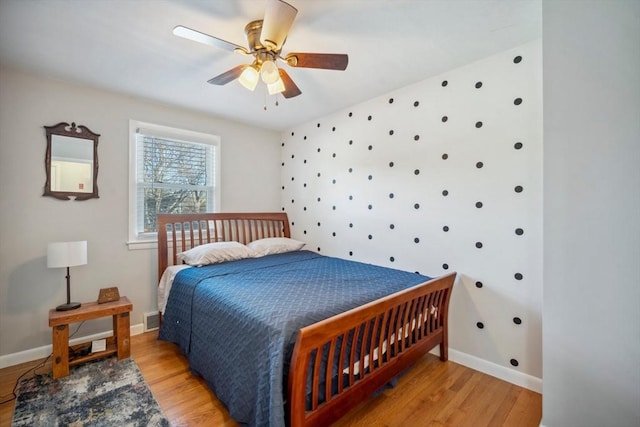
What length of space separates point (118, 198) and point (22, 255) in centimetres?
81

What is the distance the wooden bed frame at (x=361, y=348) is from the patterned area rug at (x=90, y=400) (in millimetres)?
976

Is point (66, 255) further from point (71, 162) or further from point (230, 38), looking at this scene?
point (230, 38)

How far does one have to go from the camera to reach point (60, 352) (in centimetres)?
198

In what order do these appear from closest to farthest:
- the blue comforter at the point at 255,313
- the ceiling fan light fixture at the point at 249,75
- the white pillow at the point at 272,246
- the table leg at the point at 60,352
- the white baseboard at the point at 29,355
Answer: the blue comforter at the point at 255,313
the ceiling fan light fixture at the point at 249,75
the table leg at the point at 60,352
the white baseboard at the point at 29,355
the white pillow at the point at 272,246

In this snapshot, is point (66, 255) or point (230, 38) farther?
point (66, 255)

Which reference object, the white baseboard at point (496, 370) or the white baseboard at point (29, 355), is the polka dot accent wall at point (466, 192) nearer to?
the white baseboard at point (496, 370)

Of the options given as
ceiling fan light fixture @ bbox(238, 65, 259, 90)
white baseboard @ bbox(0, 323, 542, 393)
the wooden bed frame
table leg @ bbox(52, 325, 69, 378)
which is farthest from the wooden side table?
ceiling fan light fixture @ bbox(238, 65, 259, 90)

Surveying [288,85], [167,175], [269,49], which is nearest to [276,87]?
[288,85]

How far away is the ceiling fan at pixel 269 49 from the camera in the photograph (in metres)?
1.36

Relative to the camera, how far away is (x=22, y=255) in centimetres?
220

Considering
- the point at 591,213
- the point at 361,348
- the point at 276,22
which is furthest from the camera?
the point at 361,348

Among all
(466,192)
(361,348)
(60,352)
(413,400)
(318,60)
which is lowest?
(413,400)

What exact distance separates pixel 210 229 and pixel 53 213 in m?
1.35

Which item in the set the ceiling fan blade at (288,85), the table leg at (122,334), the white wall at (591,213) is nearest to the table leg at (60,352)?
the table leg at (122,334)
